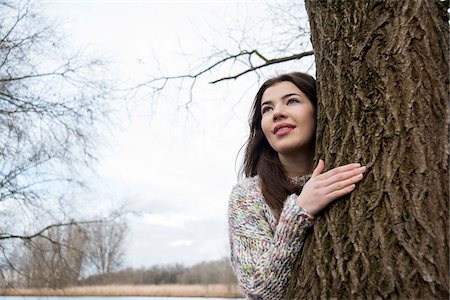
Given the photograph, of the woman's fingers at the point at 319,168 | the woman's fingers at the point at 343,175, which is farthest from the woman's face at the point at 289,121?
the woman's fingers at the point at 343,175

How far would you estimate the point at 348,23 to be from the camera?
1927mm

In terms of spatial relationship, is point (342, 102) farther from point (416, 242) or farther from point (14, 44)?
point (14, 44)

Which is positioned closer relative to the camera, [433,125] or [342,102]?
[433,125]

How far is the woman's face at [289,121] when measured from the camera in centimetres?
220

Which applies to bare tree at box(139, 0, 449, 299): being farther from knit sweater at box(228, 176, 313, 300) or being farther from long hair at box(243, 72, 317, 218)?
long hair at box(243, 72, 317, 218)

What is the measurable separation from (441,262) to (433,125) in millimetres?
477

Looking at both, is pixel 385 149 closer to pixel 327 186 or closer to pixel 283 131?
pixel 327 186

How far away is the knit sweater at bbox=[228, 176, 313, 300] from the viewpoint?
190cm

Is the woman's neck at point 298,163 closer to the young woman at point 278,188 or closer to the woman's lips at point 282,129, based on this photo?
the young woman at point 278,188

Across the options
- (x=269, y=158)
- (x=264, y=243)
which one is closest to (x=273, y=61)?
(x=269, y=158)

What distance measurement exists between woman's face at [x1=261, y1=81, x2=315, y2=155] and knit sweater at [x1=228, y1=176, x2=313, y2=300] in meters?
0.29

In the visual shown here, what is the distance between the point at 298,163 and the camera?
240 cm

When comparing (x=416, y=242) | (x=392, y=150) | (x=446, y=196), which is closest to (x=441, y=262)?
(x=416, y=242)

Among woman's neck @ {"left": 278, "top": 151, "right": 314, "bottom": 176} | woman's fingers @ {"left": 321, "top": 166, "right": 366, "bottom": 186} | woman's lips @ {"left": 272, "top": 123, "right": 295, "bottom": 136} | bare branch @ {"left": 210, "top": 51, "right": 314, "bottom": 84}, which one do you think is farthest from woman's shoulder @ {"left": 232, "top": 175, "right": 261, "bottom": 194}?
bare branch @ {"left": 210, "top": 51, "right": 314, "bottom": 84}
